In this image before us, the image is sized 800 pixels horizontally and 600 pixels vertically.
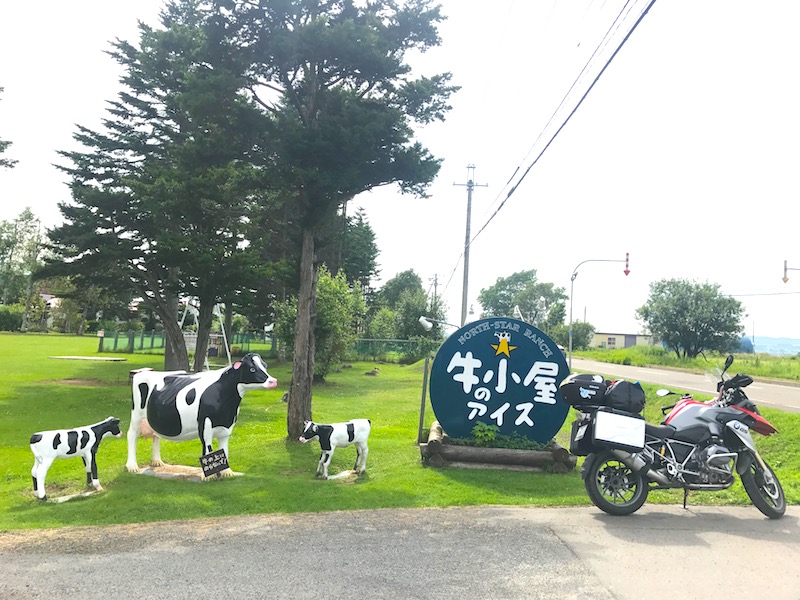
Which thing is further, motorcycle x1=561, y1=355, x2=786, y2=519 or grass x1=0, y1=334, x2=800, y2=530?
grass x1=0, y1=334, x2=800, y2=530

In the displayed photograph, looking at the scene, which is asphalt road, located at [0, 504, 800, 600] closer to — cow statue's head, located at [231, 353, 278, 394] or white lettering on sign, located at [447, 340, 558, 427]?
cow statue's head, located at [231, 353, 278, 394]

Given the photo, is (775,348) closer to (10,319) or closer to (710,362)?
(710,362)

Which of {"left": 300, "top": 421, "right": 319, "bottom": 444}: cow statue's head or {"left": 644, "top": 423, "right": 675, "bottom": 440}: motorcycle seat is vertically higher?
{"left": 644, "top": 423, "right": 675, "bottom": 440}: motorcycle seat

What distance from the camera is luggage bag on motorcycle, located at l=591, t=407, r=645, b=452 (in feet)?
20.5

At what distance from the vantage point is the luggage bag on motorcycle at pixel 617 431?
20.5ft

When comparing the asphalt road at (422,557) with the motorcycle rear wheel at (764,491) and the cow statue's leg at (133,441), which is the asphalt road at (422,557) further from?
the cow statue's leg at (133,441)

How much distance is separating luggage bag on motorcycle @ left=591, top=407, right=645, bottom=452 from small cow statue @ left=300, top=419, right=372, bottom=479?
3.42 metres

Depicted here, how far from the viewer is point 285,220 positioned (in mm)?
14305

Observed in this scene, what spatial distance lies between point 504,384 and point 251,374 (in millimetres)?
3805

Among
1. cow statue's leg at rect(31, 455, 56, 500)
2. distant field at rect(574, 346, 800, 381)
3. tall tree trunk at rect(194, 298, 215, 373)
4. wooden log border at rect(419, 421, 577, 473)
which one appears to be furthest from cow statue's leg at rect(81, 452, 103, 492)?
distant field at rect(574, 346, 800, 381)

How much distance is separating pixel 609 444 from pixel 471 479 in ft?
7.90

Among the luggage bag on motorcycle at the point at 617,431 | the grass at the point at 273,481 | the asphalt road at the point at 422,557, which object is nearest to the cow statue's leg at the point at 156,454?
the grass at the point at 273,481

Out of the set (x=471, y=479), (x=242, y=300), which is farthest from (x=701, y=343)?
(x=471, y=479)

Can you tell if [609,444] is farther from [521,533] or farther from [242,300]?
[242,300]
